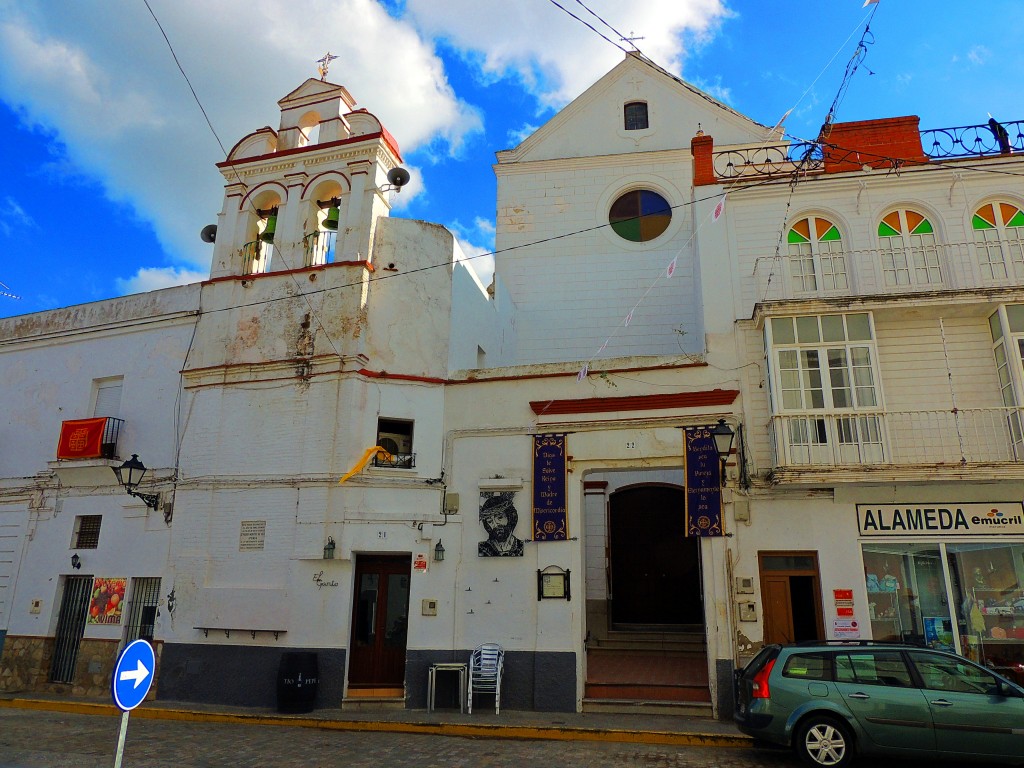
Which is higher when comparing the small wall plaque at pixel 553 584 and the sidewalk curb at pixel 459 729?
the small wall plaque at pixel 553 584

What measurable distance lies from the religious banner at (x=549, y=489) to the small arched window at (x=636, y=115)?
10.4m

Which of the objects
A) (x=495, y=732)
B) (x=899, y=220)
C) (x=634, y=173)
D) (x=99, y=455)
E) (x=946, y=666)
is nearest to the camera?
(x=946, y=666)

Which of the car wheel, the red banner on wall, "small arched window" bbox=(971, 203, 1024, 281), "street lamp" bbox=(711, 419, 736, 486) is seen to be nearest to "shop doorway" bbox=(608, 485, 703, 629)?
"street lamp" bbox=(711, 419, 736, 486)

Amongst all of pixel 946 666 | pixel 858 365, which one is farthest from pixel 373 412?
pixel 946 666

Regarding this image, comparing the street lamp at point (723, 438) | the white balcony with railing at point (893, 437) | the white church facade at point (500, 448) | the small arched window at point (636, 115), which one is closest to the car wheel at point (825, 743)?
the white church facade at point (500, 448)

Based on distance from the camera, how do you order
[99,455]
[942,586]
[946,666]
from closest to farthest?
1. [946,666]
2. [942,586]
3. [99,455]

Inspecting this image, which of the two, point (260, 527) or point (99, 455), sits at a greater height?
point (99, 455)

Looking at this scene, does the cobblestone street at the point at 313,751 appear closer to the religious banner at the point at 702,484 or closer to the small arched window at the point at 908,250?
the religious banner at the point at 702,484

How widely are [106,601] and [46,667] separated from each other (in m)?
1.82

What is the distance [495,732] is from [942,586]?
7331 millimetres

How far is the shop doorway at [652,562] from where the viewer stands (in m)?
16.7

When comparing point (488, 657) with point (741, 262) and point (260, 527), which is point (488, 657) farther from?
point (741, 262)

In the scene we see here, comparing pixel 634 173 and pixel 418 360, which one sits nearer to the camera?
pixel 418 360

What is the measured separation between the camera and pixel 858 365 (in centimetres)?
1222
